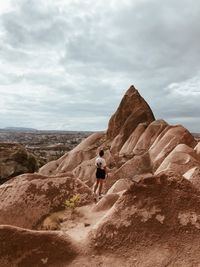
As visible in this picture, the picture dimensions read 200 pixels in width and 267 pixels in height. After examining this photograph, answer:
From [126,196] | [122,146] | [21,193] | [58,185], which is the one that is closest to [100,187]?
[58,185]

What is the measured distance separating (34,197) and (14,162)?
22.0 m

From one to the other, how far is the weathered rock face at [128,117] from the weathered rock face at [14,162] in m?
9.24

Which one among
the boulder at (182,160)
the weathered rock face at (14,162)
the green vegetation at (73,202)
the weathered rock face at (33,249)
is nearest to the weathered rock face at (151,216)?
the weathered rock face at (33,249)

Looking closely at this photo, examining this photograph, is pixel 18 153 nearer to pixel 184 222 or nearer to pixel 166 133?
pixel 166 133

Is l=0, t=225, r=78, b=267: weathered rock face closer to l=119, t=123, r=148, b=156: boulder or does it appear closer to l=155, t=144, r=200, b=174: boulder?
l=155, t=144, r=200, b=174: boulder

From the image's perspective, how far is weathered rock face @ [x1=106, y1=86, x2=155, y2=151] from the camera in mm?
44062

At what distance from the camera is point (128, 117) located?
4528 cm

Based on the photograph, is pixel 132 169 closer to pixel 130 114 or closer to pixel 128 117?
pixel 128 117

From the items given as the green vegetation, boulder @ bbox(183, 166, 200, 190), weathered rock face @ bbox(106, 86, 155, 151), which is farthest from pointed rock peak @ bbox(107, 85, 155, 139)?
boulder @ bbox(183, 166, 200, 190)

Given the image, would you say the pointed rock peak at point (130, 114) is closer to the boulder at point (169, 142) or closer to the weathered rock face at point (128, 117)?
the weathered rock face at point (128, 117)

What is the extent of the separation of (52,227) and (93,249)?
12.9 ft

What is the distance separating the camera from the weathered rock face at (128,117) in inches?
1735

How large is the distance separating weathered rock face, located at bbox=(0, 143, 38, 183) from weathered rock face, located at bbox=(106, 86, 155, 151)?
364 inches

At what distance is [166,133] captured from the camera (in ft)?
109
